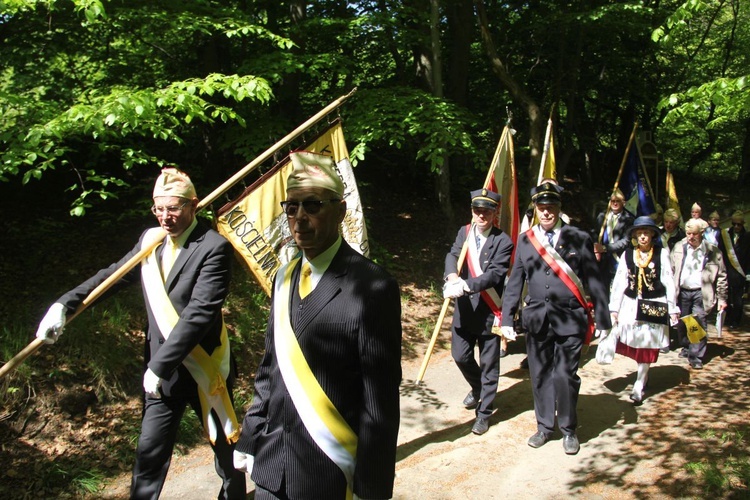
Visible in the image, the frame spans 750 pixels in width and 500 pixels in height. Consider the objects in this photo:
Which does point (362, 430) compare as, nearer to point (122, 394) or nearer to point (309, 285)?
point (309, 285)

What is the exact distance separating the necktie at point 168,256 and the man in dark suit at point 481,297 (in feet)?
8.75

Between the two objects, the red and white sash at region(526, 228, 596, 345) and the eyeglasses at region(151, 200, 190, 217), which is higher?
the eyeglasses at region(151, 200, 190, 217)

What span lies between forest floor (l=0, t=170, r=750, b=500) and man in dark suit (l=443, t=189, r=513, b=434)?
1.37ft

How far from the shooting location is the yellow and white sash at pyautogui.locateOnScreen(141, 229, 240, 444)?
11.9 feet

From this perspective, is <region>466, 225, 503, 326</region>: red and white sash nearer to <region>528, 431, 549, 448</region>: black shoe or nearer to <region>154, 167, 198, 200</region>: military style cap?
<region>528, 431, 549, 448</region>: black shoe

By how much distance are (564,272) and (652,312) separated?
63.8 inches

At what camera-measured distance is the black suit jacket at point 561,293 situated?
5.18 meters

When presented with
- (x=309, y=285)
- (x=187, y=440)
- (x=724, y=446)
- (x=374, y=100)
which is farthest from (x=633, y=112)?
(x=309, y=285)

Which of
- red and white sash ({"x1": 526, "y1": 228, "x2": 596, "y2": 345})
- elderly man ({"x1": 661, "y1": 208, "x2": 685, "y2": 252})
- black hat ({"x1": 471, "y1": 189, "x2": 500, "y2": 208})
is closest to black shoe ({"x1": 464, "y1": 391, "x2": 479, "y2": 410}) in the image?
red and white sash ({"x1": 526, "y1": 228, "x2": 596, "y2": 345})

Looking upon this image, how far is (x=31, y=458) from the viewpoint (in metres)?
4.82

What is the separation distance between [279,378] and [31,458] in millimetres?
3445

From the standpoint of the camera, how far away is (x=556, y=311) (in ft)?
17.1

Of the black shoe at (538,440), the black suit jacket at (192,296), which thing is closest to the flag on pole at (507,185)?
the black shoe at (538,440)

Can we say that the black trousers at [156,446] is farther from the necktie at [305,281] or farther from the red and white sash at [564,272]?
the red and white sash at [564,272]
